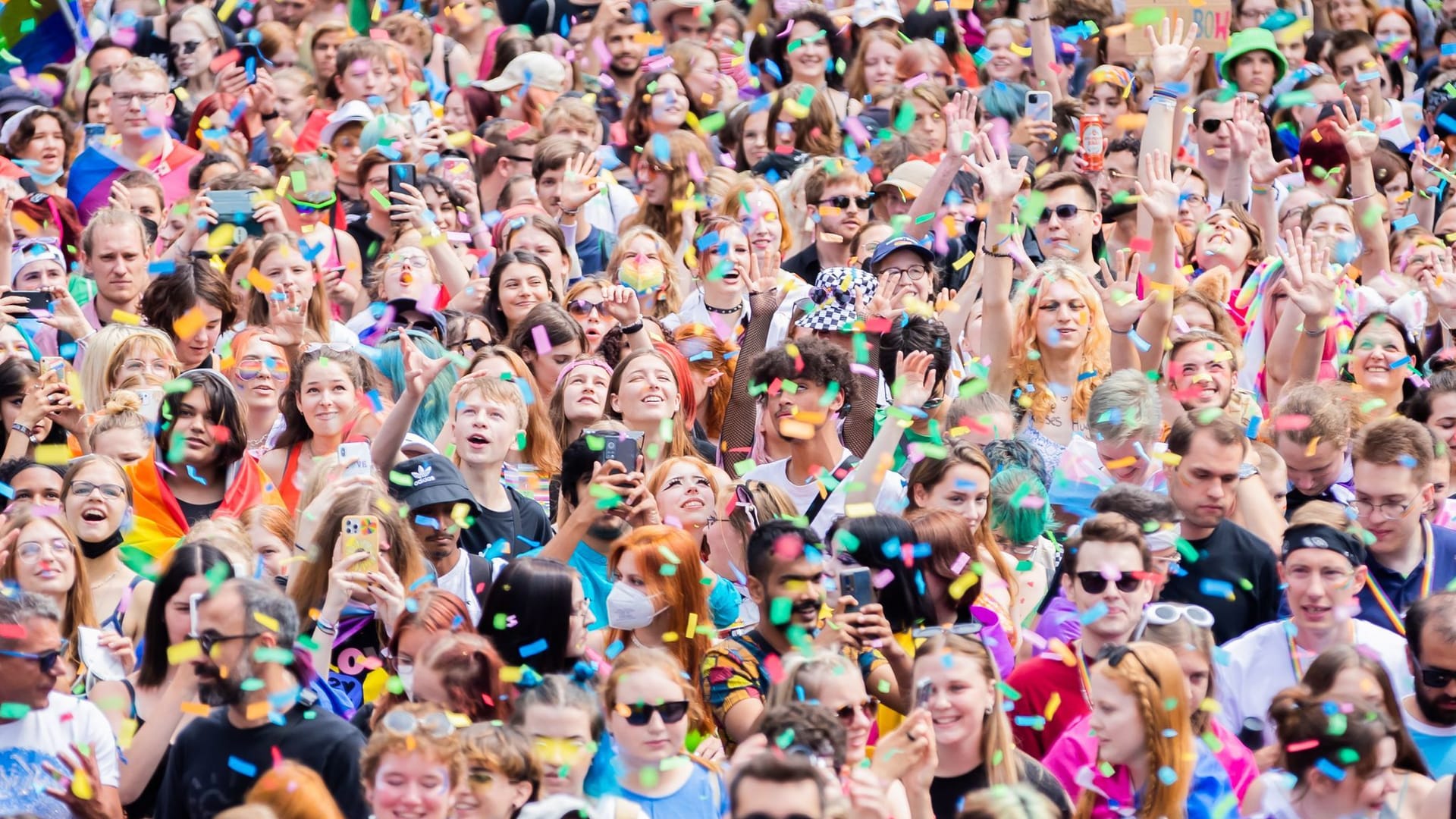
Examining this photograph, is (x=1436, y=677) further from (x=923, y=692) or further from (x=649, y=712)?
(x=649, y=712)

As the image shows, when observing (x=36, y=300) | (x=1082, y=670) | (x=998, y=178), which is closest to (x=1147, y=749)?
A: (x=1082, y=670)

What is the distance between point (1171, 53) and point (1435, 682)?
5.09 m

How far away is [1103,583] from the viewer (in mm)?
6578

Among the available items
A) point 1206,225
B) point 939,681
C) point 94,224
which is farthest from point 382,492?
point 1206,225

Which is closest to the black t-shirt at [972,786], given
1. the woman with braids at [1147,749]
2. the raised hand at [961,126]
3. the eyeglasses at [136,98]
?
the woman with braids at [1147,749]

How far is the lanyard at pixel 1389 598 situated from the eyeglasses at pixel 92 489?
12.6 ft

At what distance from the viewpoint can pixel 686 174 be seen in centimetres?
1041

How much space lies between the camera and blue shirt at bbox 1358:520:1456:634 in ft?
22.9

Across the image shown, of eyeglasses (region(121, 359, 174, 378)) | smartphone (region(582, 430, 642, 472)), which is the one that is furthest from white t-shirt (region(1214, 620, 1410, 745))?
eyeglasses (region(121, 359, 174, 378))

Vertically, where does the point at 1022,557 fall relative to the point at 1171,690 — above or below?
below

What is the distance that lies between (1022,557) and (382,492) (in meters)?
2.05

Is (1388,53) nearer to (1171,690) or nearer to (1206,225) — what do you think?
(1206,225)

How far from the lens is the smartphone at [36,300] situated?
356 inches

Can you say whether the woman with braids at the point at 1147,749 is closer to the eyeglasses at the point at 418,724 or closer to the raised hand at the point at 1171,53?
the eyeglasses at the point at 418,724
